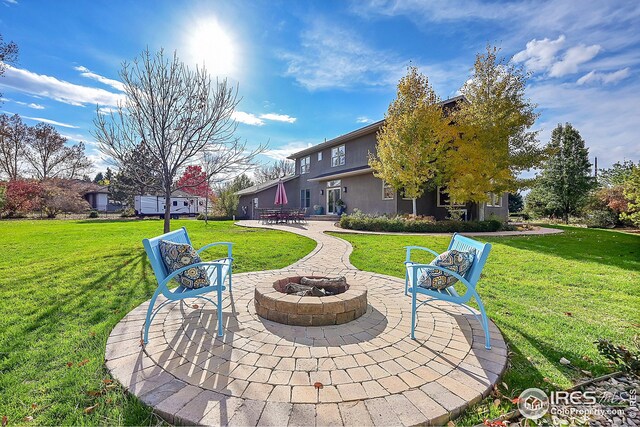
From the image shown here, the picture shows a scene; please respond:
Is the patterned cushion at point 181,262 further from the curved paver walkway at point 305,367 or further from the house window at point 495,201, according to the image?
the house window at point 495,201

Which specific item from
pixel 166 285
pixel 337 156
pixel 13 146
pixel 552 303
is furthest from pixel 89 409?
pixel 13 146

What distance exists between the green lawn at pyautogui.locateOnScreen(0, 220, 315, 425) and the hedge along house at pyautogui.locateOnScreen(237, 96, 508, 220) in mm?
11304

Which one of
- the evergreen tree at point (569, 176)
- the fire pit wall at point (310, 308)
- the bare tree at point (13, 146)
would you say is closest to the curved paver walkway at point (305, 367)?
the fire pit wall at point (310, 308)

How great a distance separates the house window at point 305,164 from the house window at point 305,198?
199 centimetres

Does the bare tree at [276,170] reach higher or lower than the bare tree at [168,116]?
higher

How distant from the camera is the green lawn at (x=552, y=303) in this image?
2.59m

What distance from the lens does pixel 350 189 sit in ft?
64.5

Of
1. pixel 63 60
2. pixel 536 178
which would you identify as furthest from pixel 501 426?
pixel 536 178

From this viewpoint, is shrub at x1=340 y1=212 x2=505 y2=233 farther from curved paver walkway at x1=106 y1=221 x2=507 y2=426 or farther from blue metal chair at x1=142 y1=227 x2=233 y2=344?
blue metal chair at x1=142 y1=227 x2=233 y2=344

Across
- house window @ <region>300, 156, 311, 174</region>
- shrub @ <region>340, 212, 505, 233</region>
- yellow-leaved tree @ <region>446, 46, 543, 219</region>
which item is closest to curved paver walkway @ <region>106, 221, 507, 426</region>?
shrub @ <region>340, 212, 505, 233</region>

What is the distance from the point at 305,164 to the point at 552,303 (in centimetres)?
2274

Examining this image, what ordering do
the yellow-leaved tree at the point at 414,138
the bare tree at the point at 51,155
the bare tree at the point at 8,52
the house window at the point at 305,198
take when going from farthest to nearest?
the bare tree at the point at 51,155 < the house window at the point at 305,198 < the yellow-leaved tree at the point at 414,138 < the bare tree at the point at 8,52

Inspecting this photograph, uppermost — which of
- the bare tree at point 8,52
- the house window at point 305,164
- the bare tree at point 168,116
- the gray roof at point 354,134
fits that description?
the bare tree at point 8,52

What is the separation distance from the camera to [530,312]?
3969mm
